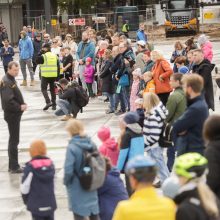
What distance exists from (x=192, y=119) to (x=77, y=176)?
5.32ft

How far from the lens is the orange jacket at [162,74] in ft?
45.6

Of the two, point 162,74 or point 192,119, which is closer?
point 192,119

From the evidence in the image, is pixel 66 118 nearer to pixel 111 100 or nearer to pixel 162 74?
pixel 111 100

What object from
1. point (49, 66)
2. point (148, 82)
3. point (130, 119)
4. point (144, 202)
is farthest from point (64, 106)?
point (144, 202)

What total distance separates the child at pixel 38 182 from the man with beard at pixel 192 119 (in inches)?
68.3

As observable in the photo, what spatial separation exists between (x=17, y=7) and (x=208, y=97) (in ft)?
126

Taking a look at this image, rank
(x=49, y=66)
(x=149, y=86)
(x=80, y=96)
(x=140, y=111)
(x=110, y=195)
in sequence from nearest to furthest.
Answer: (x=110, y=195), (x=140, y=111), (x=149, y=86), (x=80, y=96), (x=49, y=66)

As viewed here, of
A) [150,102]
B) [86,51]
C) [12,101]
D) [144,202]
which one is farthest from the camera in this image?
[86,51]

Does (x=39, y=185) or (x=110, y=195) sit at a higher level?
(x=39, y=185)

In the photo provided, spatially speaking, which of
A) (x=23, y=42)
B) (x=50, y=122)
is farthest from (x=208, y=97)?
(x=23, y=42)

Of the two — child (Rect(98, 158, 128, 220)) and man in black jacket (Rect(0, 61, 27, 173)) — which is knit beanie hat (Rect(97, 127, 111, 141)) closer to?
child (Rect(98, 158, 128, 220))

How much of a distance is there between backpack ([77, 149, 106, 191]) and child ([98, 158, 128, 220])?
0.38 m

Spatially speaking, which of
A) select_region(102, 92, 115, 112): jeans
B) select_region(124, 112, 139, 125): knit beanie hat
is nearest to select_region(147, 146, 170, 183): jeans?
select_region(124, 112, 139, 125): knit beanie hat

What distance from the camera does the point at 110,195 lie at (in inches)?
314
